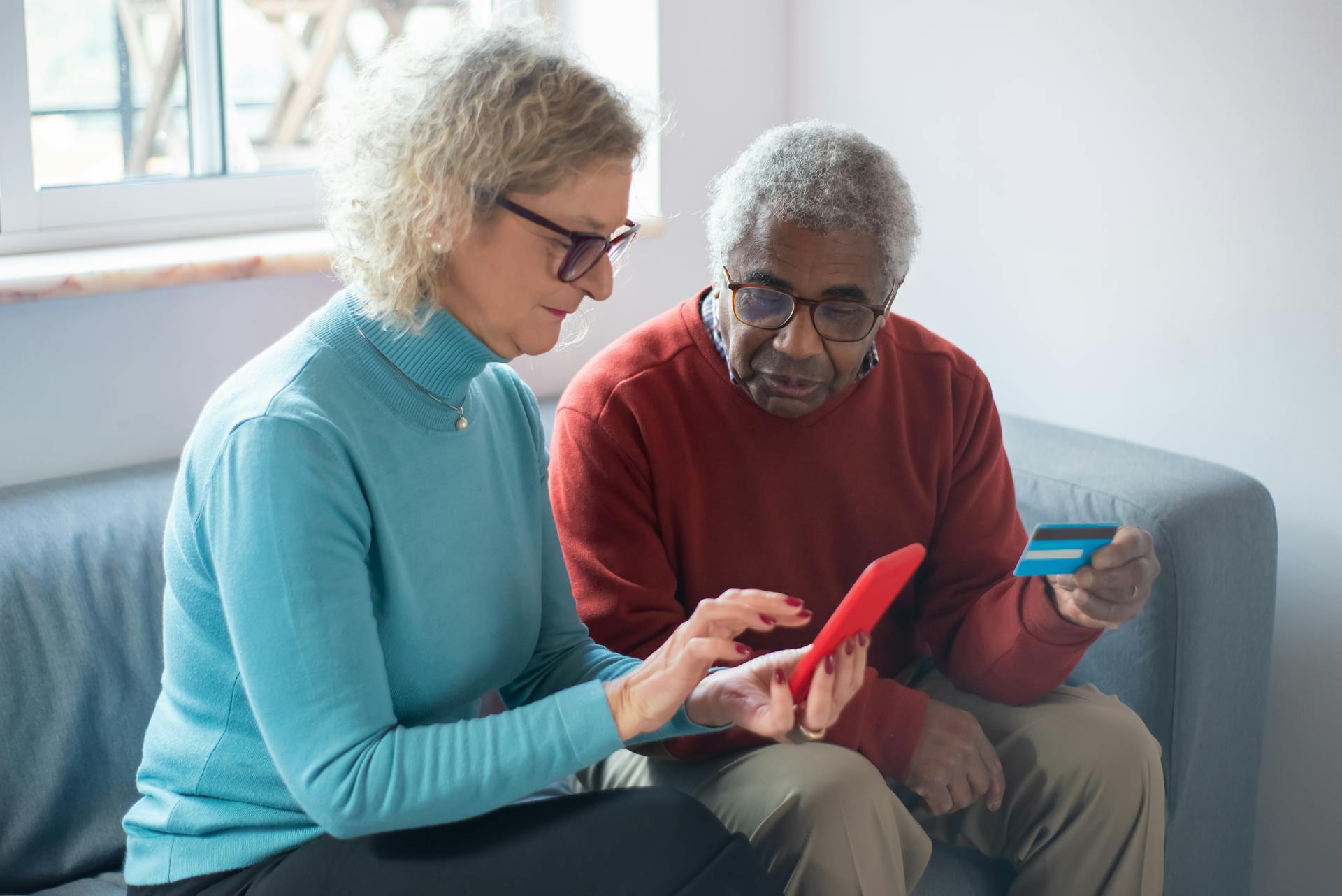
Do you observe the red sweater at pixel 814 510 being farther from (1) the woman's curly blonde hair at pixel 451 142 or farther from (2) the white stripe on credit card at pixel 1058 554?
(1) the woman's curly blonde hair at pixel 451 142

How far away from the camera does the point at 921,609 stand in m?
1.73

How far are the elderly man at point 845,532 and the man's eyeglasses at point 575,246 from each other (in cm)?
36

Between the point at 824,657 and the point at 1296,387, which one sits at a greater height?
the point at 1296,387

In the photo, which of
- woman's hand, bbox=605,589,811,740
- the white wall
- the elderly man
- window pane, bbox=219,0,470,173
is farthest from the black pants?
window pane, bbox=219,0,470,173

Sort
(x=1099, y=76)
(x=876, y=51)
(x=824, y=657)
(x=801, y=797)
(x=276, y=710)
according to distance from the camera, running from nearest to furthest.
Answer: (x=276, y=710) → (x=824, y=657) → (x=801, y=797) → (x=1099, y=76) → (x=876, y=51)

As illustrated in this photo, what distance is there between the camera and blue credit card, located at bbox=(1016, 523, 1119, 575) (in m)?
1.33

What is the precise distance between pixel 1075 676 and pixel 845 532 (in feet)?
1.46

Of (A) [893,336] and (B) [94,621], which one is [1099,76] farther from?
(B) [94,621]

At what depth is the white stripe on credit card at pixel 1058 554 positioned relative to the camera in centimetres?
134

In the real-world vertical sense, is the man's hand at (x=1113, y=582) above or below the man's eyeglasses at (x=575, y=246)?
below

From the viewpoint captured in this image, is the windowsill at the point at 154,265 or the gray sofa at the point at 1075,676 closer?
the gray sofa at the point at 1075,676

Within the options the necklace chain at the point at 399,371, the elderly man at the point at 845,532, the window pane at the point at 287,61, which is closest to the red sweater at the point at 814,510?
the elderly man at the point at 845,532

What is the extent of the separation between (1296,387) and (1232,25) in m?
0.52

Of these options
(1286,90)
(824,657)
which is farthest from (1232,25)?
(824,657)
